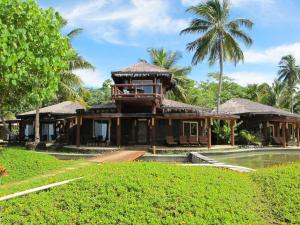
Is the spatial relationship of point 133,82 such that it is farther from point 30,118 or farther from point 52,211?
point 52,211

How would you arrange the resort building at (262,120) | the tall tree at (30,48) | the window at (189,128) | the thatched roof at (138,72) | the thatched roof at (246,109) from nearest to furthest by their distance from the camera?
the tall tree at (30,48), the thatched roof at (138,72), the window at (189,128), the resort building at (262,120), the thatched roof at (246,109)

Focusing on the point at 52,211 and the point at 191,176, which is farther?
the point at 191,176

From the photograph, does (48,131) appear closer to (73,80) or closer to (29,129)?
(29,129)

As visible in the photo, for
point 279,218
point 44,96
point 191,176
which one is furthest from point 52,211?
point 44,96

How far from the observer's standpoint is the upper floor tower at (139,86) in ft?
73.4

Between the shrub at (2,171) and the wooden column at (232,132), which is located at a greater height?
the wooden column at (232,132)

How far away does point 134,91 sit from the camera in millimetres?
24266

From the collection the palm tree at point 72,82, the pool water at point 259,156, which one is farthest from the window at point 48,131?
the pool water at point 259,156

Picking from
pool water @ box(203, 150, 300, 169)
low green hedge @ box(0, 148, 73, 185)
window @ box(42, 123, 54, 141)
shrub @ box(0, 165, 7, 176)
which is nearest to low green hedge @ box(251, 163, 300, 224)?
low green hedge @ box(0, 148, 73, 185)

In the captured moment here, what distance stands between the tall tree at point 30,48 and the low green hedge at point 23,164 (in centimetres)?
233

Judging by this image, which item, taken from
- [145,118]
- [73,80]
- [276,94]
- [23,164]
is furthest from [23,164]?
[276,94]

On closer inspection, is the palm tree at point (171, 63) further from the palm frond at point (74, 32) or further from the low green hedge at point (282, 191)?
the low green hedge at point (282, 191)

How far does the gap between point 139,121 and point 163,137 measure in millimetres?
2114

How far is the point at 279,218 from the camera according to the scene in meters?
6.89
